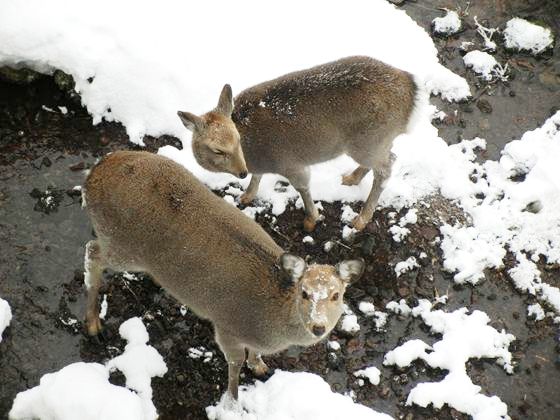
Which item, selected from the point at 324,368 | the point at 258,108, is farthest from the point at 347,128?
the point at 324,368

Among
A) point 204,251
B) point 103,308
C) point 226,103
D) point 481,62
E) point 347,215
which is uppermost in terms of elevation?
point 226,103

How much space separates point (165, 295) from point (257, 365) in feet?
4.13

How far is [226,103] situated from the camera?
6023mm

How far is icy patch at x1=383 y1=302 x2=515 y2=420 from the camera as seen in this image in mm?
5719

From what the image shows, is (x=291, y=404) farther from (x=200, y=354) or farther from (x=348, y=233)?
(x=348, y=233)

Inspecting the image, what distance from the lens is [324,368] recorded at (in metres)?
5.89

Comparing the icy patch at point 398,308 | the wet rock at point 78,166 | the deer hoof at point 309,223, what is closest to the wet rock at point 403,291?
the icy patch at point 398,308

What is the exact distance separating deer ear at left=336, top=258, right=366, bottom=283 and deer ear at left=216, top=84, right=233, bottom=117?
2.32 metres

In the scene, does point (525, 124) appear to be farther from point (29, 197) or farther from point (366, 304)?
point (29, 197)

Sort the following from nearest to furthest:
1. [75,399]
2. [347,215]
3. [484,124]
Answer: [75,399] → [347,215] → [484,124]

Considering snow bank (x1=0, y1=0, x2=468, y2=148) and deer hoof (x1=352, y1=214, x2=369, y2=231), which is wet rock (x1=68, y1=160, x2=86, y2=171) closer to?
snow bank (x1=0, y1=0, x2=468, y2=148)

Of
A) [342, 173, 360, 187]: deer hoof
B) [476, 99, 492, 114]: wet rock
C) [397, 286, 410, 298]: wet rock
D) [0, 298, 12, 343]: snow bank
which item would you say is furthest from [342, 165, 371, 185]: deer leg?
[0, 298, 12, 343]: snow bank

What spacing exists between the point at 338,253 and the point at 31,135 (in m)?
3.93

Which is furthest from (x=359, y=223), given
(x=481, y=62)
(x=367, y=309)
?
(x=481, y=62)
